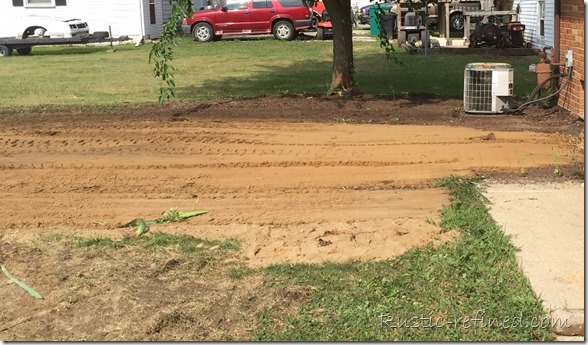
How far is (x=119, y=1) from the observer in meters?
32.1

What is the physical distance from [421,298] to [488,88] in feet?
24.6

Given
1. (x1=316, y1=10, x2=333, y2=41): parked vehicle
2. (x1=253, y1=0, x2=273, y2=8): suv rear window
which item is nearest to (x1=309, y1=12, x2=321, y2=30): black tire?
(x1=316, y1=10, x2=333, y2=41): parked vehicle

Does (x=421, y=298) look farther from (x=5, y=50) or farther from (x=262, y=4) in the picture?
(x=262, y=4)

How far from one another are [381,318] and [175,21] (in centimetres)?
844

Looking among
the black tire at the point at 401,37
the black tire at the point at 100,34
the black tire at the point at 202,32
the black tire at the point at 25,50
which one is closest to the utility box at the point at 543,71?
the black tire at the point at 401,37

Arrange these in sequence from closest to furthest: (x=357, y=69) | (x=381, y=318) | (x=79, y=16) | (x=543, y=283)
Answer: (x=381, y=318) → (x=543, y=283) → (x=357, y=69) → (x=79, y=16)

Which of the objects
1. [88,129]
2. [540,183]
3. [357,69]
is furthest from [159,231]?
[357,69]

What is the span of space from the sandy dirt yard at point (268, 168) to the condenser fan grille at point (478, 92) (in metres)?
0.20

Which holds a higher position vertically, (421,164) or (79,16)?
(79,16)

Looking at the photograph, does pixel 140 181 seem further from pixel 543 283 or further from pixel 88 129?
pixel 543 283

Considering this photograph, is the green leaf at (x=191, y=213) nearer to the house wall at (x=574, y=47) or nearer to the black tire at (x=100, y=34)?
the house wall at (x=574, y=47)

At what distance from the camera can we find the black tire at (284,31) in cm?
3186

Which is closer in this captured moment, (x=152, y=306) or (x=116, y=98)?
(x=152, y=306)

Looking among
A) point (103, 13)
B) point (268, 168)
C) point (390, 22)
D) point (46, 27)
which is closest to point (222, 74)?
point (268, 168)
